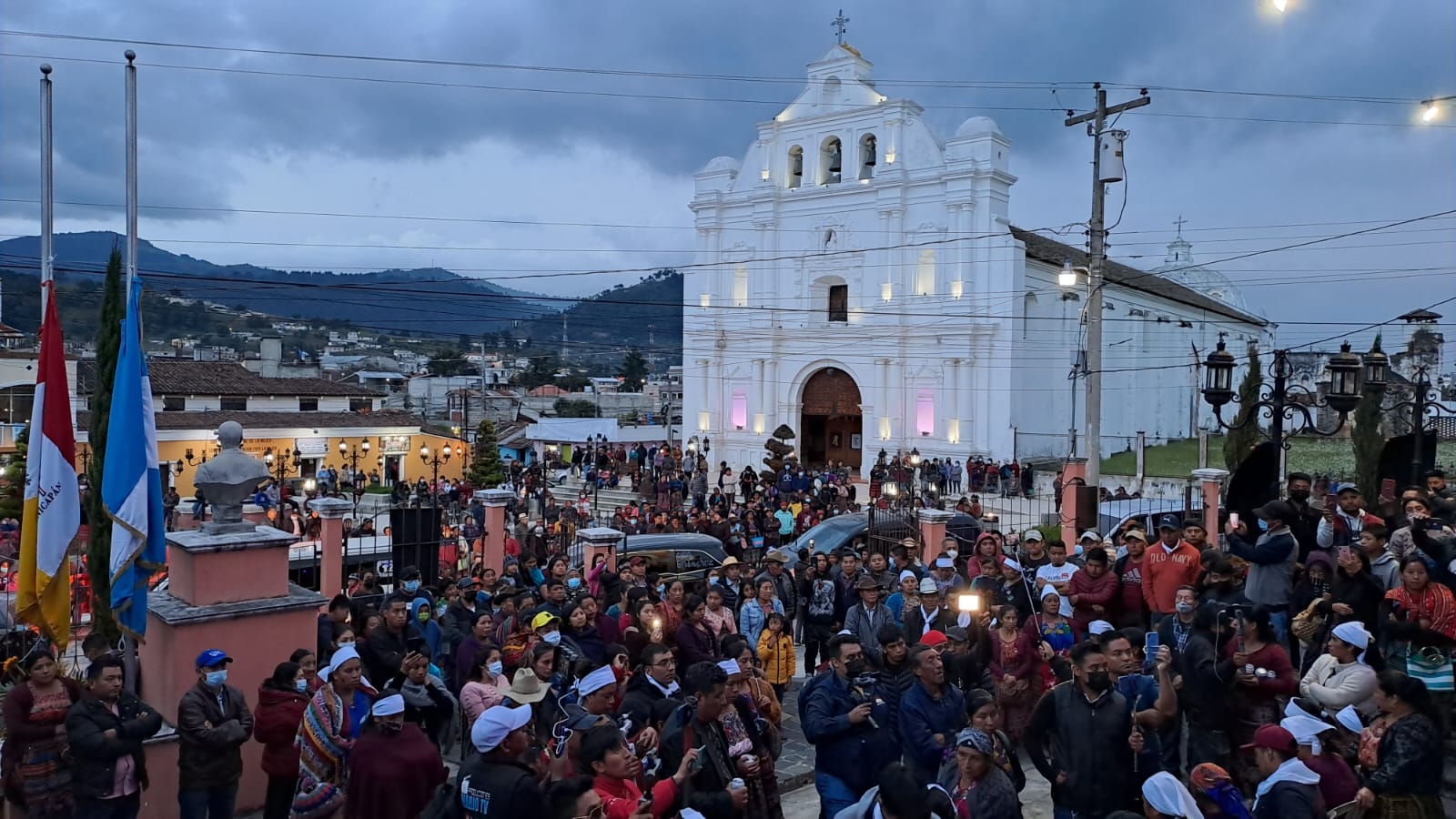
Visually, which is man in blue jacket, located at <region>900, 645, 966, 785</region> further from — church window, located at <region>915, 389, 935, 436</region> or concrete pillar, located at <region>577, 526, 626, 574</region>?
church window, located at <region>915, 389, 935, 436</region>

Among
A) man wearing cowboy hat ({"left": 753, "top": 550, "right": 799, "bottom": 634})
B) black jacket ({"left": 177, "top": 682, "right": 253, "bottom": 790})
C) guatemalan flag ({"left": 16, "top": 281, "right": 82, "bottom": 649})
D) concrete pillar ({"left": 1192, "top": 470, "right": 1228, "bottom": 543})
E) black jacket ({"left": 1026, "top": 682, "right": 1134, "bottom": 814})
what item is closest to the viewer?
black jacket ({"left": 1026, "top": 682, "right": 1134, "bottom": 814})

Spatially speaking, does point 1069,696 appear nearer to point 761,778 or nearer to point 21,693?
point 761,778

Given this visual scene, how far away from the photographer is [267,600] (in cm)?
665

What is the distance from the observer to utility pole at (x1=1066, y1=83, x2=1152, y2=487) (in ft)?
51.0

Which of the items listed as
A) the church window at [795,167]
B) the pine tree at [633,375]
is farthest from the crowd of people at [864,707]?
the pine tree at [633,375]

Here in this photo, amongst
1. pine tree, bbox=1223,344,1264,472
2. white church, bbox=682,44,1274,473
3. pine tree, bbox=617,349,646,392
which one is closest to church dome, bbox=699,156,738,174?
white church, bbox=682,44,1274,473

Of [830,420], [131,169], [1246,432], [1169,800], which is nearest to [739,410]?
[830,420]

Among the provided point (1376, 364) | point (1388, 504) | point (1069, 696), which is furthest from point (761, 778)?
point (1388, 504)

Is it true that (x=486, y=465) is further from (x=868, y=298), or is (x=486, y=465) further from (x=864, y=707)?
(x=864, y=707)

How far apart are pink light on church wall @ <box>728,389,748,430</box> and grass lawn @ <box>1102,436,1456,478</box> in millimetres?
11933

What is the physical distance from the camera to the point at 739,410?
115 ft

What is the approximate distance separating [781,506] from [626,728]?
1671cm

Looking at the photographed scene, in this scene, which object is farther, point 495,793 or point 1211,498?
point 1211,498

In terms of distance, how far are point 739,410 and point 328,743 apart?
29.8 meters
